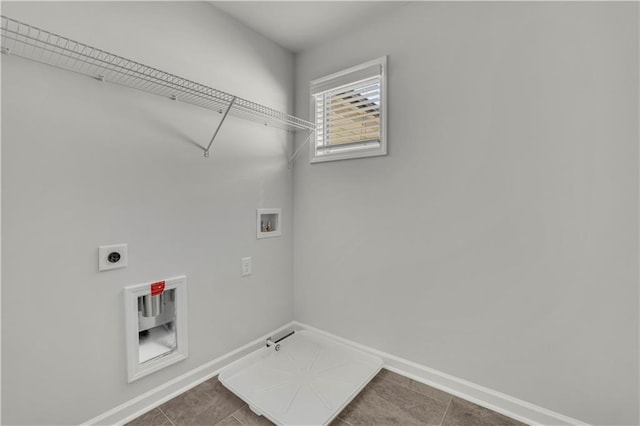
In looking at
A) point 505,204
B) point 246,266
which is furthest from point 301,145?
point 505,204

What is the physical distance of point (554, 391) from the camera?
4.58ft

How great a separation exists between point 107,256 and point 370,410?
154 centimetres

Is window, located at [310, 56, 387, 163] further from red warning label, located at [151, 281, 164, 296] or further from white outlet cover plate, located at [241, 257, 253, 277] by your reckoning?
red warning label, located at [151, 281, 164, 296]

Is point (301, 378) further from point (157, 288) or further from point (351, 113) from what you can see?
point (351, 113)

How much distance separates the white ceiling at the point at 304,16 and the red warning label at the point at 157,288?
1.70 metres

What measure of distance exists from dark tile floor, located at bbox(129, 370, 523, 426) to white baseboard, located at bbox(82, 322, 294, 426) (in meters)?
0.03

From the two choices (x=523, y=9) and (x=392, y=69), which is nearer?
(x=523, y=9)

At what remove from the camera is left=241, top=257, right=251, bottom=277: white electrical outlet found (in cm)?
199

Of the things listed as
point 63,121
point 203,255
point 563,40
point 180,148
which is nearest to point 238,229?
point 203,255

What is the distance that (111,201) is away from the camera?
1.38 m

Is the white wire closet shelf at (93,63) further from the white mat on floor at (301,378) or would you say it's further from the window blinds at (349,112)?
the white mat on floor at (301,378)

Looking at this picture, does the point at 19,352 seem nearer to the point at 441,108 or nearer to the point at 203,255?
the point at 203,255

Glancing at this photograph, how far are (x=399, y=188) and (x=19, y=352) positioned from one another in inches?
78.3

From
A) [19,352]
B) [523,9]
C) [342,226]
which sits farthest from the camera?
[342,226]
